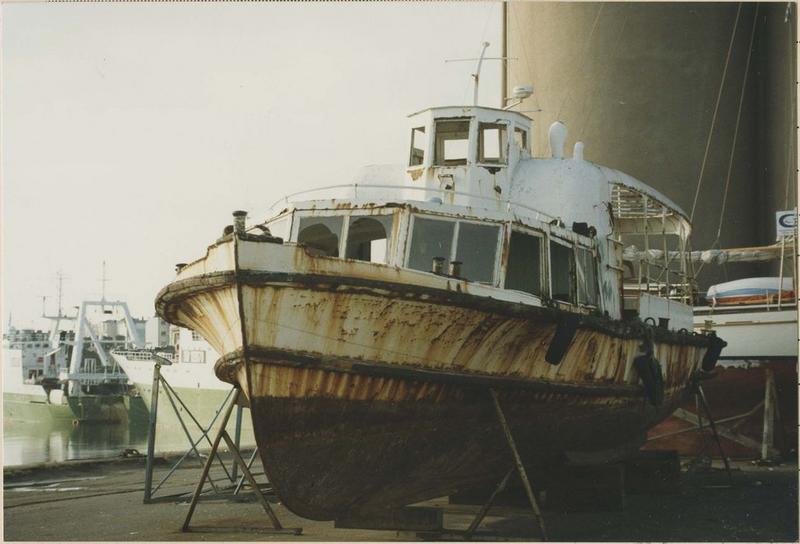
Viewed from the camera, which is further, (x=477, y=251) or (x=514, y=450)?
(x=477, y=251)

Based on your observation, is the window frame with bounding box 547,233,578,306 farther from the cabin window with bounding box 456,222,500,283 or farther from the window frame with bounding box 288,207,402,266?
the window frame with bounding box 288,207,402,266

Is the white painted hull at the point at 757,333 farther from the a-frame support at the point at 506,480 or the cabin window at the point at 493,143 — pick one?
the a-frame support at the point at 506,480

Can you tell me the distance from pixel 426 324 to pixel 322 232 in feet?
5.87

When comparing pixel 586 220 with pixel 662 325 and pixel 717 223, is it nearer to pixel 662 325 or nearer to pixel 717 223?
pixel 662 325

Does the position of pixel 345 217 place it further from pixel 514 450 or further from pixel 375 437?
pixel 514 450

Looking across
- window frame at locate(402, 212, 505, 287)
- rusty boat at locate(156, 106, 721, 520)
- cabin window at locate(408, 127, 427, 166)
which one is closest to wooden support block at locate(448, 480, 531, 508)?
rusty boat at locate(156, 106, 721, 520)

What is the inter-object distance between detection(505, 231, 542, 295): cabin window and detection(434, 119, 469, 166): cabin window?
6.58ft

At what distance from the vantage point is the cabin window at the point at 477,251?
30.7 feet

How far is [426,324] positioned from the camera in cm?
845

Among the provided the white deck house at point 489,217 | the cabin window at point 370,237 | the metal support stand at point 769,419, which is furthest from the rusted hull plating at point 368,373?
the metal support stand at point 769,419

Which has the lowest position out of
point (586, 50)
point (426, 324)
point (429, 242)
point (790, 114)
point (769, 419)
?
point (769, 419)

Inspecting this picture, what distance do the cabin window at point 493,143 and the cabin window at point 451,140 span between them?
24 centimetres

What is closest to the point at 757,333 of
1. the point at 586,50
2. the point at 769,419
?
the point at 769,419

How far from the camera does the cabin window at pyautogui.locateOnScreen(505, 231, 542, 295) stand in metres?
9.84
